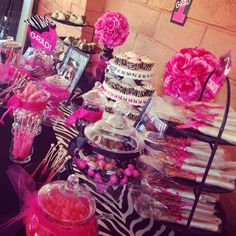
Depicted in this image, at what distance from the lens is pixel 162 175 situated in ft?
2.99

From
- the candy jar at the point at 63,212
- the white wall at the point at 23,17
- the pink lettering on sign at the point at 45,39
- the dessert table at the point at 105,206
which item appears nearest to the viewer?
the candy jar at the point at 63,212

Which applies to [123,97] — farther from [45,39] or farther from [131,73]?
[45,39]

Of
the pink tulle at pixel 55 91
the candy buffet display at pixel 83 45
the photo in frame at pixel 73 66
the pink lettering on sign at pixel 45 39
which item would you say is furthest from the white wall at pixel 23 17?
the pink tulle at pixel 55 91

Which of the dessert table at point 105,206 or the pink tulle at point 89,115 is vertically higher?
the pink tulle at point 89,115

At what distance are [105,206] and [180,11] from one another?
3.59 feet

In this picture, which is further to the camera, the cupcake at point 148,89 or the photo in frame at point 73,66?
the photo in frame at point 73,66

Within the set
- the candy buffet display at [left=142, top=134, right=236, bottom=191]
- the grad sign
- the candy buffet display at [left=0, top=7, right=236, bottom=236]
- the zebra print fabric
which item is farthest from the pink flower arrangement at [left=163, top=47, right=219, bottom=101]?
the grad sign

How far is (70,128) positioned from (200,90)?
62 centimetres

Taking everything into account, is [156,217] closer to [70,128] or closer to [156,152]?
[156,152]

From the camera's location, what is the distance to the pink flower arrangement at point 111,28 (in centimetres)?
170

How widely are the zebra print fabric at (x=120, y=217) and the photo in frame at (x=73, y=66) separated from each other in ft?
1.97

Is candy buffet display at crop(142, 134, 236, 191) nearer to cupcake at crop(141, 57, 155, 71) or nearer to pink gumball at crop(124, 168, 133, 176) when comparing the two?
pink gumball at crop(124, 168, 133, 176)

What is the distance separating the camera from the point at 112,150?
91 centimetres

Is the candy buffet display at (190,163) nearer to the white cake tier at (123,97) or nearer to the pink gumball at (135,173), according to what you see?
the pink gumball at (135,173)
